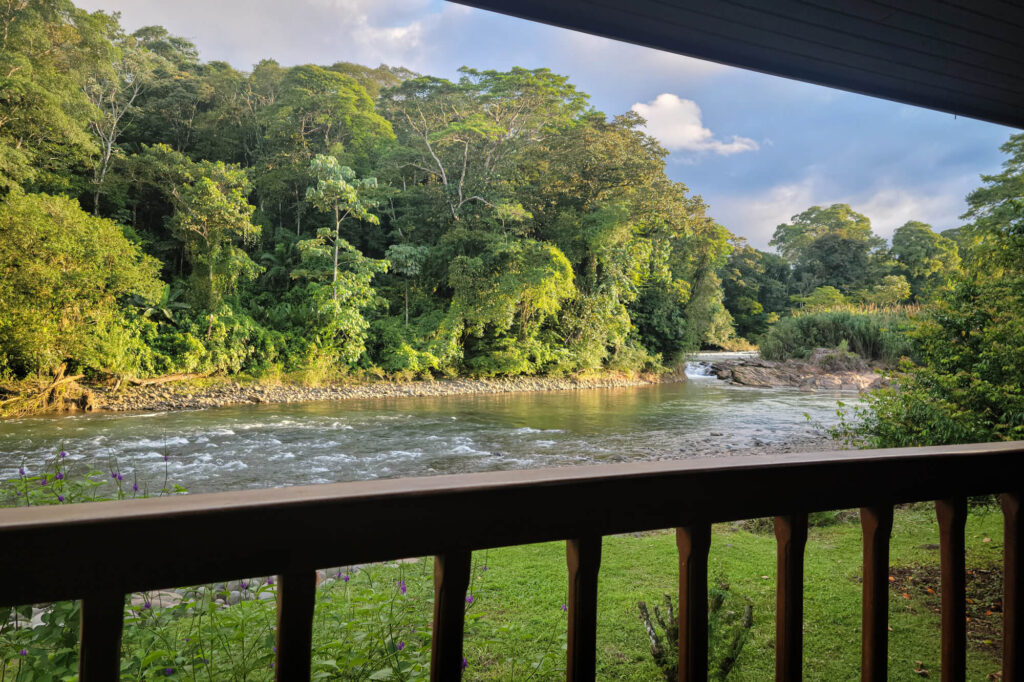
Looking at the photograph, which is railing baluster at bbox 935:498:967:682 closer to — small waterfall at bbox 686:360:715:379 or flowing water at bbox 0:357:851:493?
flowing water at bbox 0:357:851:493

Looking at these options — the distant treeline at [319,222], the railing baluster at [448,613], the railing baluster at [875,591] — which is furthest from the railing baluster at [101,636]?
the distant treeline at [319,222]

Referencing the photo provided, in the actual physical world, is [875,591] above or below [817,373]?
above

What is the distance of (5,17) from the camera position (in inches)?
411

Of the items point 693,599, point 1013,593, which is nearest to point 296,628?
point 693,599

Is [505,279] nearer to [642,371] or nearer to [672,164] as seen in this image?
[642,371]

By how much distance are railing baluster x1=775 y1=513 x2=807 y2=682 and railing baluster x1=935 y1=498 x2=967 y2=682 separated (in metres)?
0.26

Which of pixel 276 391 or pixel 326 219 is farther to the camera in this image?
pixel 326 219

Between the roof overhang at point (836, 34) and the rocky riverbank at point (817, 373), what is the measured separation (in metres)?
13.4

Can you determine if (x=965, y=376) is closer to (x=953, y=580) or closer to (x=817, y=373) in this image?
(x=953, y=580)

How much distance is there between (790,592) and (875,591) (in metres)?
0.15

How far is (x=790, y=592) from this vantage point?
0.69m

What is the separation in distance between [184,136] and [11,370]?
28.8 feet

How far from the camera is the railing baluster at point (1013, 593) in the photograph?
0.83 m

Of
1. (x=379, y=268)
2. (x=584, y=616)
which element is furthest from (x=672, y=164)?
(x=584, y=616)
